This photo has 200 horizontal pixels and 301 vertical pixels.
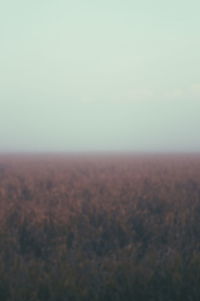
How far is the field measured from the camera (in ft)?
12.0

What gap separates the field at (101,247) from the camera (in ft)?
12.0

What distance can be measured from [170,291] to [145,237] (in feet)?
5.99

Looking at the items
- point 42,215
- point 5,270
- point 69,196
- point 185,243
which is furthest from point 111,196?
point 5,270

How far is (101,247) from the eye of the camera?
5.06 meters

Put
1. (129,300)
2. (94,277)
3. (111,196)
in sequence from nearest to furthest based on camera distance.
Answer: (129,300) < (94,277) < (111,196)

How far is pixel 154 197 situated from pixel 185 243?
294 cm

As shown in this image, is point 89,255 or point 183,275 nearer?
point 183,275

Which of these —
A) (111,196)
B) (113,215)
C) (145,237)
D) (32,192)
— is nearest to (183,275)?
(145,237)

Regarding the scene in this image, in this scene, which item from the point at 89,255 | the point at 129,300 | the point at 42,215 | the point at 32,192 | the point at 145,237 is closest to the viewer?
the point at 129,300

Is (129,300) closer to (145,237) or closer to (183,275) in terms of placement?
(183,275)

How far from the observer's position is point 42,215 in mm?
5996

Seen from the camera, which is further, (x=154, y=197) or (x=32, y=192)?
(x=32, y=192)

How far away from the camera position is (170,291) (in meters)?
3.69

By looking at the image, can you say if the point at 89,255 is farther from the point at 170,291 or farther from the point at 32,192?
the point at 32,192
